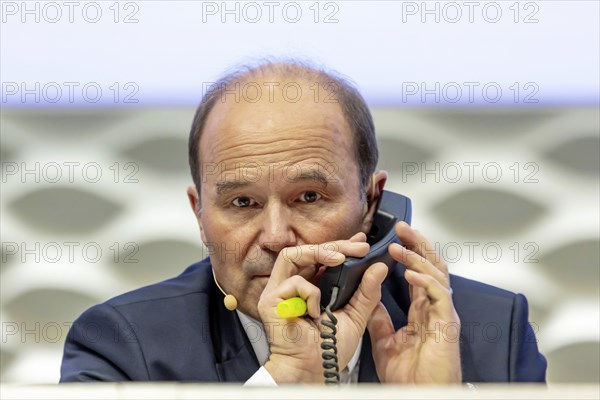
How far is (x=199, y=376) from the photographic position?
67.1 inches

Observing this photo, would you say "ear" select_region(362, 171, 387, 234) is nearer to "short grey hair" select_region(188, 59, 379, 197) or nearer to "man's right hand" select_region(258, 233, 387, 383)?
"short grey hair" select_region(188, 59, 379, 197)

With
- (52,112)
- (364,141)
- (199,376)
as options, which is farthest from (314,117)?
(52,112)

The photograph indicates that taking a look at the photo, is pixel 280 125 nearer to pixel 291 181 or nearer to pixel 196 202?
pixel 291 181

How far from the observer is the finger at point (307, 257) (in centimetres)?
161

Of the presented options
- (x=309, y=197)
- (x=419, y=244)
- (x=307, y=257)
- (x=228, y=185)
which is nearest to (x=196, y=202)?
(x=228, y=185)

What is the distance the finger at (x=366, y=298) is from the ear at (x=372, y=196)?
0.69 ft

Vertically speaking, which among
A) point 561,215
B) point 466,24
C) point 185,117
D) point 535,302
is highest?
point 466,24

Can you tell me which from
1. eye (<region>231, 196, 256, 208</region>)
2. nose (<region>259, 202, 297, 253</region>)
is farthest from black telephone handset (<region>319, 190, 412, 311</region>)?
eye (<region>231, 196, 256, 208</region>)

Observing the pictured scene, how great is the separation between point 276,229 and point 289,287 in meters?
0.16

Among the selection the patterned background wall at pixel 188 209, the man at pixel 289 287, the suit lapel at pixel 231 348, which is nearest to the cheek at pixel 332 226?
the man at pixel 289 287

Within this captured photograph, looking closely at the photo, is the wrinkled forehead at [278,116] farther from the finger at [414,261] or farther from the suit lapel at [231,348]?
the suit lapel at [231,348]

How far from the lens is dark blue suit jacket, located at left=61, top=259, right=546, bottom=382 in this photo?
1.71 m

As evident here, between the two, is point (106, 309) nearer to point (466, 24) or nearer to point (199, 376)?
point (199, 376)

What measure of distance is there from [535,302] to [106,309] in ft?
3.96
